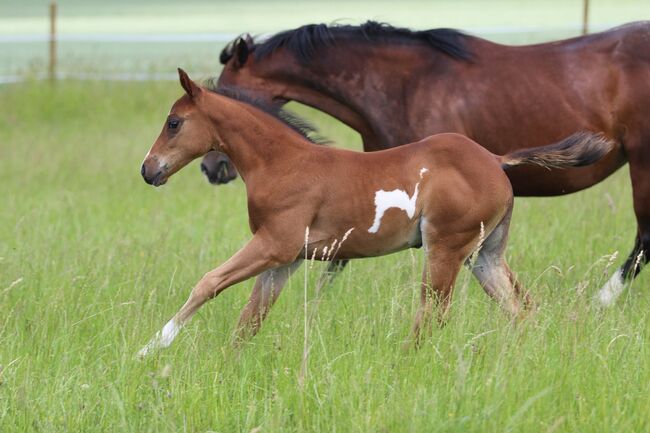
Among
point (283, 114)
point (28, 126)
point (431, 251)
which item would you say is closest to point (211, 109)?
point (283, 114)

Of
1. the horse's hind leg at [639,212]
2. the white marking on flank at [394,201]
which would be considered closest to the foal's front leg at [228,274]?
the white marking on flank at [394,201]

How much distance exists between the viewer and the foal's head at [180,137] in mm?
5473

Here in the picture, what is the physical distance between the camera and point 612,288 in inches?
265

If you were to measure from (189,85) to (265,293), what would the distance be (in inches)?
40.5

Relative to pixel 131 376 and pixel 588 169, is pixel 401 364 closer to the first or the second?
pixel 131 376

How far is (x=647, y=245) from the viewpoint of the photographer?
7.00m

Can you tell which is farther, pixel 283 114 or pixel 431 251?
pixel 283 114

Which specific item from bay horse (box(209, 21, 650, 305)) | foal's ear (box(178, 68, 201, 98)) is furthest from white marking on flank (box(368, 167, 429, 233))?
bay horse (box(209, 21, 650, 305))

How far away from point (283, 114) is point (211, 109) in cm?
39

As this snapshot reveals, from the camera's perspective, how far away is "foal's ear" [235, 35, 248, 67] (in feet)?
23.4

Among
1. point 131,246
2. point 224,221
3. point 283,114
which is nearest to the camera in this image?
point 283,114

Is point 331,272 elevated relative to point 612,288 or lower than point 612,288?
elevated

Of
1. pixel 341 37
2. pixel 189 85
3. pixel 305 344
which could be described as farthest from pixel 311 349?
pixel 341 37

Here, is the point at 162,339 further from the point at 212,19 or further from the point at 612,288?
the point at 212,19
